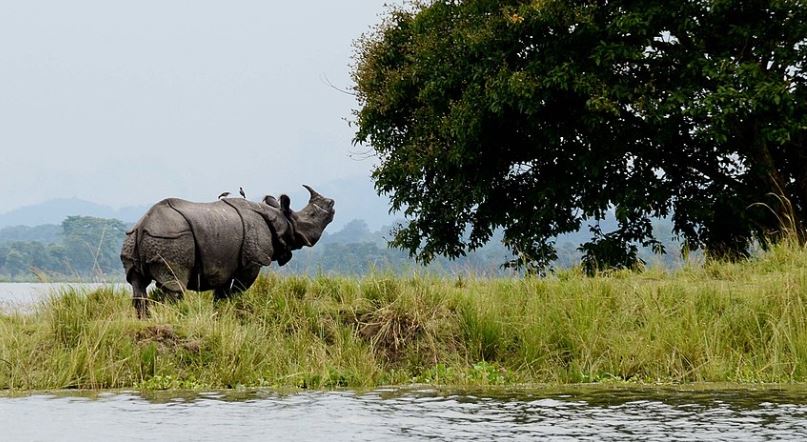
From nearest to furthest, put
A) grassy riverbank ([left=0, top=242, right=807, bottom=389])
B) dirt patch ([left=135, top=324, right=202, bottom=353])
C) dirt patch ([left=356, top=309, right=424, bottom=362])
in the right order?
grassy riverbank ([left=0, top=242, right=807, bottom=389]) < dirt patch ([left=135, top=324, right=202, bottom=353]) < dirt patch ([left=356, top=309, right=424, bottom=362])

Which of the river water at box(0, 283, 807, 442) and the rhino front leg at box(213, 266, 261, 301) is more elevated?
the rhino front leg at box(213, 266, 261, 301)

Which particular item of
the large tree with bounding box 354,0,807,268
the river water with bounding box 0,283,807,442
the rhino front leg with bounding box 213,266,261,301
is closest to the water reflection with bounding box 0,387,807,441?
the river water with bounding box 0,283,807,442

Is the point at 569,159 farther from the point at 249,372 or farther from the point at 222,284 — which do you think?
the point at 249,372

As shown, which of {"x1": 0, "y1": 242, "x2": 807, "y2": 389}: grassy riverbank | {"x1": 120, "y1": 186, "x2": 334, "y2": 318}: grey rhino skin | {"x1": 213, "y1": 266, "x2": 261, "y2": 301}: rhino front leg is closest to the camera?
{"x1": 0, "y1": 242, "x2": 807, "y2": 389}: grassy riverbank

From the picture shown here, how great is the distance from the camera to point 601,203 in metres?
21.9

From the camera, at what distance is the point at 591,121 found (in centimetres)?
2038

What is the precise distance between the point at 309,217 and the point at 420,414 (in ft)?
20.8

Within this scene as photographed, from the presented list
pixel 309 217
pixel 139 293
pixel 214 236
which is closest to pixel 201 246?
pixel 214 236

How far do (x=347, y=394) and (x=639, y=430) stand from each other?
9.74 ft

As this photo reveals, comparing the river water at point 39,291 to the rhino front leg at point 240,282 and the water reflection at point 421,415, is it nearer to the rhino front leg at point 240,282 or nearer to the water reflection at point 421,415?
the rhino front leg at point 240,282

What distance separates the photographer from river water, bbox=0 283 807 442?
7.23 metres

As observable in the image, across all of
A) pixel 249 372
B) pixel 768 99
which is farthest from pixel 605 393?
pixel 768 99

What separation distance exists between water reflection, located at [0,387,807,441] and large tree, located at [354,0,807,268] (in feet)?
35.1

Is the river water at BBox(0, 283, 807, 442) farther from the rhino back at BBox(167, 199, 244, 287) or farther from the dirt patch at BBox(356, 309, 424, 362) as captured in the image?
the rhino back at BBox(167, 199, 244, 287)
